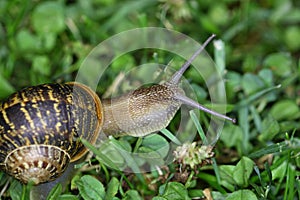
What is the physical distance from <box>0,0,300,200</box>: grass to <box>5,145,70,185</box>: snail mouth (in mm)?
81

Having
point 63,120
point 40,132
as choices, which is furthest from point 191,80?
point 40,132

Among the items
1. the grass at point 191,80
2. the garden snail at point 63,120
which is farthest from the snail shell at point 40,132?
the grass at point 191,80

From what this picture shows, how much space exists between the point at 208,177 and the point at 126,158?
425 millimetres

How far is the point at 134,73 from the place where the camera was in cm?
304

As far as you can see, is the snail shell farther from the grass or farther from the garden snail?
the grass

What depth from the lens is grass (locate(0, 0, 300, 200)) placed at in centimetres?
239

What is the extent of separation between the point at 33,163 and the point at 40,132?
0.15 meters

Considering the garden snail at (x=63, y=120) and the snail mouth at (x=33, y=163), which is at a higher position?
the garden snail at (x=63, y=120)

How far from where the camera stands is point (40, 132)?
236 cm

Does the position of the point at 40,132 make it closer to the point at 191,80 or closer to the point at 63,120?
the point at 63,120

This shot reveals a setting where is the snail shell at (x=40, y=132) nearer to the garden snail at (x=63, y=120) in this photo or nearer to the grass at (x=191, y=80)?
the garden snail at (x=63, y=120)

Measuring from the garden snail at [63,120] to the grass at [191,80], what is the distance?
0.29ft

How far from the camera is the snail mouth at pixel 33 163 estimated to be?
2350mm

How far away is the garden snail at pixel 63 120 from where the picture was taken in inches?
92.7
